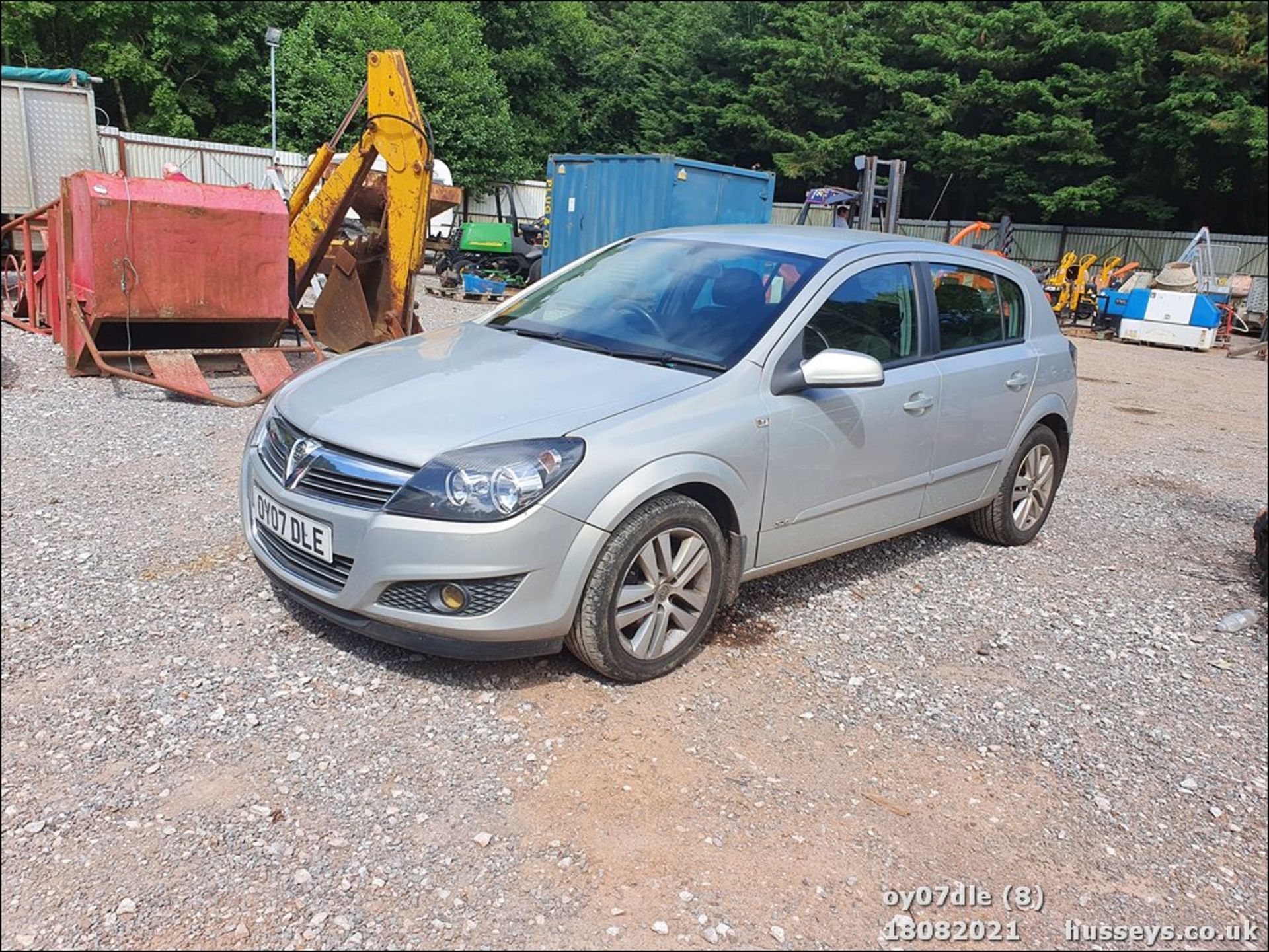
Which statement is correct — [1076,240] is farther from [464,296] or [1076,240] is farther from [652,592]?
[652,592]

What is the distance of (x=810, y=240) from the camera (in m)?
4.70

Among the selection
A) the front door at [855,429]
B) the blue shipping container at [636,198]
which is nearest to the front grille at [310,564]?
the front door at [855,429]

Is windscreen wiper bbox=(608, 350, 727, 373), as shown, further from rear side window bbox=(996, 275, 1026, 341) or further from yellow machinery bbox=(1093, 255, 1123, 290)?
yellow machinery bbox=(1093, 255, 1123, 290)

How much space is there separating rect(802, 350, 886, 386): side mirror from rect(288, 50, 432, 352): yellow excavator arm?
578cm

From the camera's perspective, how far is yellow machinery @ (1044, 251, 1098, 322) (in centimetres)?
2217

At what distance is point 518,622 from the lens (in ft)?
10.9

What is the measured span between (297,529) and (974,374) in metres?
3.29

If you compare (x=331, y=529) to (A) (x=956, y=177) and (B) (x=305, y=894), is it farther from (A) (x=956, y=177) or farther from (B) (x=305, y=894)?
(A) (x=956, y=177)

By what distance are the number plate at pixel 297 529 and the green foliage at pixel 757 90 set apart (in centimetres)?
1784

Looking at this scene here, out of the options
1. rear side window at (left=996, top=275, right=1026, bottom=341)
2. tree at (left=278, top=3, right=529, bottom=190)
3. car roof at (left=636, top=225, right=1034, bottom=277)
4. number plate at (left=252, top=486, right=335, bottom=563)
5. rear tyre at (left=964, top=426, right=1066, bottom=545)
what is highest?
tree at (left=278, top=3, right=529, bottom=190)

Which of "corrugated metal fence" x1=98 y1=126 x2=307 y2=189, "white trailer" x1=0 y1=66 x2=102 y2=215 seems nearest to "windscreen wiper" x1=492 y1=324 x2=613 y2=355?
"white trailer" x1=0 y1=66 x2=102 y2=215

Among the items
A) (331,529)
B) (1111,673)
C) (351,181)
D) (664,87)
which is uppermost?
(664,87)

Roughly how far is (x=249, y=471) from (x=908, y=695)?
2702 mm

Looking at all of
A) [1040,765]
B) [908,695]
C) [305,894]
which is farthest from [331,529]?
[1040,765]
